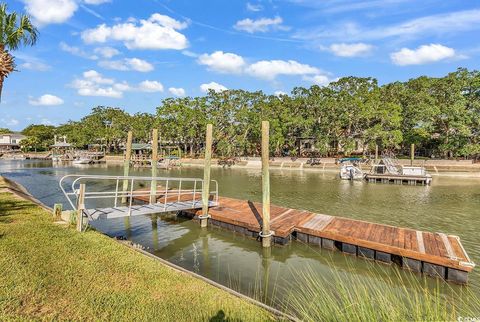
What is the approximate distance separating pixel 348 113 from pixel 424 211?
1292 inches

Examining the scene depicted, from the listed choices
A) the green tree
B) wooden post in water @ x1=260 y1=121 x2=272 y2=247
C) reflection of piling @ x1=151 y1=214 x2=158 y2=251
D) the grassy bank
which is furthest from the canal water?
the green tree

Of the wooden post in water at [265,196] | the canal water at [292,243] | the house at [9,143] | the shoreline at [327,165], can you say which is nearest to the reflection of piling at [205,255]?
the canal water at [292,243]

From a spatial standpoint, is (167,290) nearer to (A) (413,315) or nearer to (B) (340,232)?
(A) (413,315)

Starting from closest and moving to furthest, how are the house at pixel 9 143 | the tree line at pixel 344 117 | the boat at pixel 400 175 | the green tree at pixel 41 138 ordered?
the boat at pixel 400 175 → the tree line at pixel 344 117 → the green tree at pixel 41 138 → the house at pixel 9 143

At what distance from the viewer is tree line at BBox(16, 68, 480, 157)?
4334 centimetres

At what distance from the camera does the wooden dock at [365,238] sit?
8.84 metres

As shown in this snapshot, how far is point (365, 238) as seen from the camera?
415 inches

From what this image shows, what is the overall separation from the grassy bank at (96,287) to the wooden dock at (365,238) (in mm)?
6048

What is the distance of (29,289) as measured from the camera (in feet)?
17.8

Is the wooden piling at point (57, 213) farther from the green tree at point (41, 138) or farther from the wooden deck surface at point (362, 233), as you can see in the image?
the green tree at point (41, 138)

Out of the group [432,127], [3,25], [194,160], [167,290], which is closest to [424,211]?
[167,290]

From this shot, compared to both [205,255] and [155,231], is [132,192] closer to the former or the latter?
[155,231]

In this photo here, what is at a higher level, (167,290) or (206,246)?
(167,290)

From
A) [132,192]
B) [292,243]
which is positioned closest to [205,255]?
[292,243]
